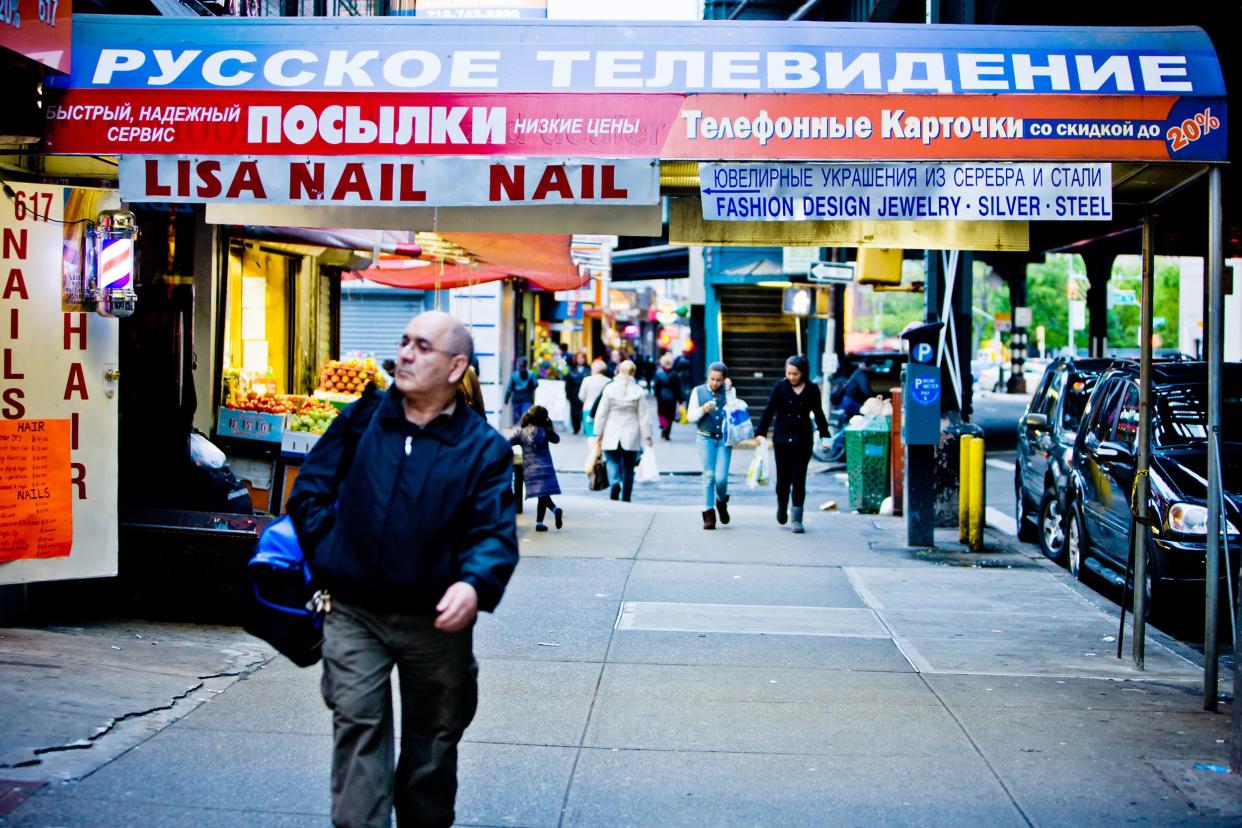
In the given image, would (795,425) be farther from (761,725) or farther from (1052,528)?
(761,725)

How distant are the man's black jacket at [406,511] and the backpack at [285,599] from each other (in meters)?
0.06

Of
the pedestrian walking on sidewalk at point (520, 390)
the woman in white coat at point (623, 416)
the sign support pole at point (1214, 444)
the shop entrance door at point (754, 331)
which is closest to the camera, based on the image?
the sign support pole at point (1214, 444)

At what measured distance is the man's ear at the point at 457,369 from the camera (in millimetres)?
4164

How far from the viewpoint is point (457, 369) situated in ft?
13.7

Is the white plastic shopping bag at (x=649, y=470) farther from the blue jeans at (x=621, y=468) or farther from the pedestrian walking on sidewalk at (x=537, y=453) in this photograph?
the pedestrian walking on sidewalk at (x=537, y=453)

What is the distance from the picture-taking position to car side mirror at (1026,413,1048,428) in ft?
43.9

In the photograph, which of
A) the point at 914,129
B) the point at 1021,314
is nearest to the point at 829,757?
the point at 914,129

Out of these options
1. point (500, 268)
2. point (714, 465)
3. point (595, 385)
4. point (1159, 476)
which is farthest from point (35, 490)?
point (595, 385)

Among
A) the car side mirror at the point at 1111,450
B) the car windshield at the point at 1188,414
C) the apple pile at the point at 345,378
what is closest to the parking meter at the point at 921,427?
the car side mirror at the point at 1111,450

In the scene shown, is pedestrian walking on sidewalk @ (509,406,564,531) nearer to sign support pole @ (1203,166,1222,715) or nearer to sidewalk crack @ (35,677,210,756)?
sidewalk crack @ (35,677,210,756)

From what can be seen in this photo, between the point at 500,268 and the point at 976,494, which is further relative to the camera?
the point at 500,268

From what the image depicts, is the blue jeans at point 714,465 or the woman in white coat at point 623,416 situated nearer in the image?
the blue jeans at point 714,465

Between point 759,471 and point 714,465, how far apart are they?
23.2 ft

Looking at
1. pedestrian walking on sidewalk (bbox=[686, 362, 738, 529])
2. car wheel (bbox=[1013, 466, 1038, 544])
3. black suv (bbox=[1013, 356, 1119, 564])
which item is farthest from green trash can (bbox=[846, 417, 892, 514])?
Answer: pedestrian walking on sidewalk (bbox=[686, 362, 738, 529])
